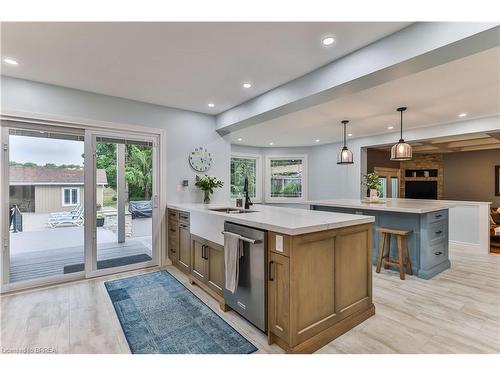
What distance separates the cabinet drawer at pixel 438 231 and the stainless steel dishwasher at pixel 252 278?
2.78 m

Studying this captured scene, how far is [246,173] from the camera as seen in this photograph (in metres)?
7.39

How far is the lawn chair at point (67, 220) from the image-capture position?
326 centimetres

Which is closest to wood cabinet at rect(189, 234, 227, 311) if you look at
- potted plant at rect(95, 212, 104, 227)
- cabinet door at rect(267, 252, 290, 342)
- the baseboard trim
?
cabinet door at rect(267, 252, 290, 342)

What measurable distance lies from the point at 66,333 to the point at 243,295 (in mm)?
1526

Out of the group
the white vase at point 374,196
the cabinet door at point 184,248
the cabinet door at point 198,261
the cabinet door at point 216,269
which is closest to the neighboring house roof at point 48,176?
the cabinet door at point 184,248

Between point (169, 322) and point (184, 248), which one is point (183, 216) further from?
point (169, 322)

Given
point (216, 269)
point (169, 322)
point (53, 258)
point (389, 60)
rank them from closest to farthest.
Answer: point (389, 60) < point (169, 322) < point (216, 269) < point (53, 258)

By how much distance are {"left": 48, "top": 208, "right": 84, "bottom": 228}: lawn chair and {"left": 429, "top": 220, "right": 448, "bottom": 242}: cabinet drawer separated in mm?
4797

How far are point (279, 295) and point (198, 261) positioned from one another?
55.2 inches

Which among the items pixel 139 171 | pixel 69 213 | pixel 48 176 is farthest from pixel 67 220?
pixel 139 171

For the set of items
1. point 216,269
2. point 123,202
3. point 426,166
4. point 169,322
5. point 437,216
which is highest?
point 426,166
